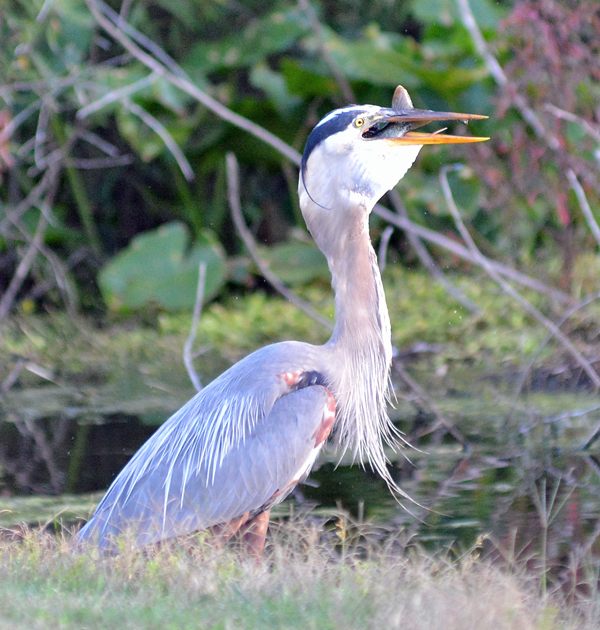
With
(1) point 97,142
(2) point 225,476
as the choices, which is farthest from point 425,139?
(1) point 97,142

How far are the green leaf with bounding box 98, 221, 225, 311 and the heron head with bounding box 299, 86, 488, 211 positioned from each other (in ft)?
16.5

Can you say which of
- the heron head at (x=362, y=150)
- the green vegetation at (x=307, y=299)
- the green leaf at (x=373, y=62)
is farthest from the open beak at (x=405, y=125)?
the green leaf at (x=373, y=62)

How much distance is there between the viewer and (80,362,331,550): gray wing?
3617 mm

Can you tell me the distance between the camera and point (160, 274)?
29.8 ft

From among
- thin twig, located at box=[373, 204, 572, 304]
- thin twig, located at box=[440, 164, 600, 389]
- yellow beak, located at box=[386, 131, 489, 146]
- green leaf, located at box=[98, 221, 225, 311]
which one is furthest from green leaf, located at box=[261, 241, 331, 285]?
yellow beak, located at box=[386, 131, 489, 146]

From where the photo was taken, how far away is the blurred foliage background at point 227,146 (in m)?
8.01

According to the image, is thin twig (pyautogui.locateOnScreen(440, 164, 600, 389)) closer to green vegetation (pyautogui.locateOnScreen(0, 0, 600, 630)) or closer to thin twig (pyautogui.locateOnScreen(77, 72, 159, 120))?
green vegetation (pyautogui.locateOnScreen(0, 0, 600, 630))

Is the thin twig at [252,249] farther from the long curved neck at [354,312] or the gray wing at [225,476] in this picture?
the gray wing at [225,476]

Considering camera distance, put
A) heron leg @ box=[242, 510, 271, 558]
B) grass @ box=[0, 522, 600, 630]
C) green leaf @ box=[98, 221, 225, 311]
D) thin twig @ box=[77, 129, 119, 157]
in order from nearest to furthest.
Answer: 1. grass @ box=[0, 522, 600, 630]
2. heron leg @ box=[242, 510, 271, 558]
3. thin twig @ box=[77, 129, 119, 157]
4. green leaf @ box=[98, 221, 225, 311]

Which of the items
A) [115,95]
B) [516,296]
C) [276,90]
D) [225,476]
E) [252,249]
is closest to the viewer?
[225,476]

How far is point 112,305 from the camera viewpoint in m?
9.07

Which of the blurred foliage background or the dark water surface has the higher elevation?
the blurred foliage background

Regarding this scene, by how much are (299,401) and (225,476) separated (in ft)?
1.23

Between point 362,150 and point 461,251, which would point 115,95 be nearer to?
point 461,251
